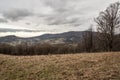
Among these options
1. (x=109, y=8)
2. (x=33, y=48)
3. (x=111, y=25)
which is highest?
(x=109, y=8)

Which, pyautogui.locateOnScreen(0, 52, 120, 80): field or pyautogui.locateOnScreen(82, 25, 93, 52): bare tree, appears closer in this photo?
pyautogui.locateOnScreen(0, 52, 120, 80): field

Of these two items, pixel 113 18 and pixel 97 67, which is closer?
pixel 97 67

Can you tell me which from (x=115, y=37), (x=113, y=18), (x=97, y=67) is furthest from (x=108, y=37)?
(x=97, y=67)

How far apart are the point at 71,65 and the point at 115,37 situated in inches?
944

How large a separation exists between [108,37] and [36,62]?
2306cm

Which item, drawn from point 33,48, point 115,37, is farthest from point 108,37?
point 33,48

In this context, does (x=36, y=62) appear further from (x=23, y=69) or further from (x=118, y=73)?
(x=118, y=73)

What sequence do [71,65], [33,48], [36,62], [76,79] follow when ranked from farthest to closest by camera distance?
[33,48]
[36,62]
[71,65]
[76,79]

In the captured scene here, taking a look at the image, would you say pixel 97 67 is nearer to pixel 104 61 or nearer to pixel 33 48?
pixel 104 61

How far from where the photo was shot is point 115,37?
33906 mm

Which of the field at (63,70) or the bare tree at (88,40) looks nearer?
the field at (63,70)

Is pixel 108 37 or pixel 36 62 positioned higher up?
pixel 108 37

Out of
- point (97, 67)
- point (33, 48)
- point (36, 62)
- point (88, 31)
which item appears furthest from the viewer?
point (33, 48)

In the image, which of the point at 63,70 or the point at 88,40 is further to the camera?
the point at 88,40
